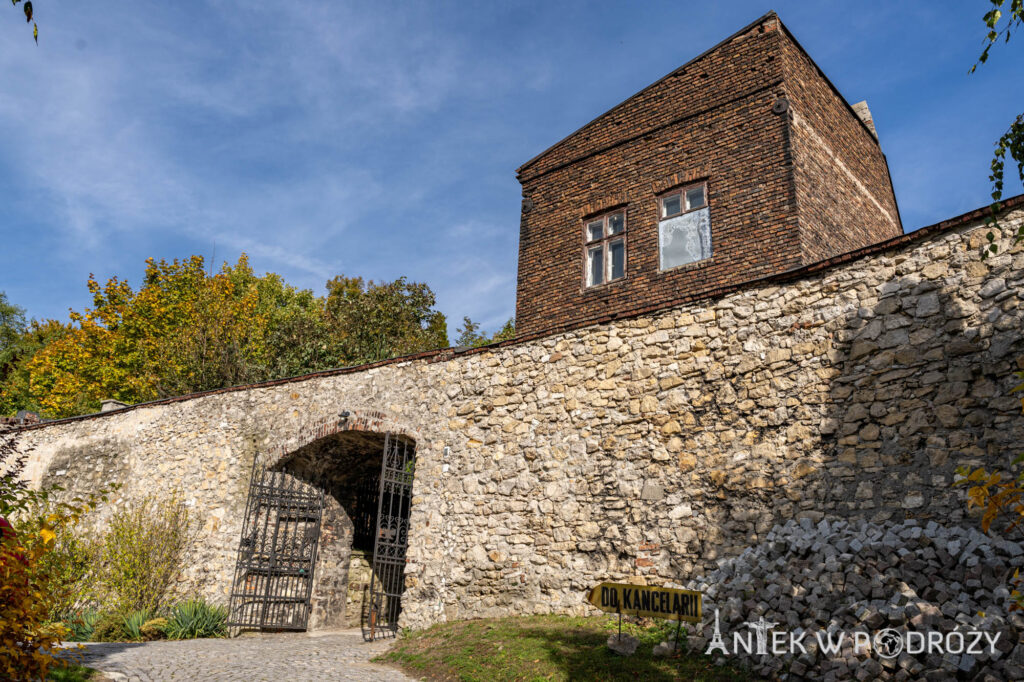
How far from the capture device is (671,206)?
39.7ft

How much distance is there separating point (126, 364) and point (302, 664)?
70.1ft

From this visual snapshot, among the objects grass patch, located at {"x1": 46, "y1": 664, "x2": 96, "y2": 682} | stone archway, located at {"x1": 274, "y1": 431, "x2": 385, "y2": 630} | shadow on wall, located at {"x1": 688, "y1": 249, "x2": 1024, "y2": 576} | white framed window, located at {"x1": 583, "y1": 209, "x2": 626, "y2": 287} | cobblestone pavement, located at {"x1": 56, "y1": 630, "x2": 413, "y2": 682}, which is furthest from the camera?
white framed window, located at {"x1": 583, "y1": 209, "x2": 626, "y2": 287}

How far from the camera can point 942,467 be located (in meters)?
6.04

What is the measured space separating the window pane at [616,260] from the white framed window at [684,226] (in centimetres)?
71

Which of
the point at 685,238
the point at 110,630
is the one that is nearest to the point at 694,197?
the point at 685,238

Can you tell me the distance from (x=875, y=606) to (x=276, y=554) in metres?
9.14

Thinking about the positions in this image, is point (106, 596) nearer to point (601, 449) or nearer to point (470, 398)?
point (470, 398)

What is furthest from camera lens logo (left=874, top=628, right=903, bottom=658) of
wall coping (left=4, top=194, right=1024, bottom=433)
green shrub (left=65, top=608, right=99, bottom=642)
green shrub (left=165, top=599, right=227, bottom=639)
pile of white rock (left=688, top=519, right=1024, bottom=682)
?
green shrub (left=65, top=608, right=99, bottom=642)

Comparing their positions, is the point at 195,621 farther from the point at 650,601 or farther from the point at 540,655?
the point at 650,601

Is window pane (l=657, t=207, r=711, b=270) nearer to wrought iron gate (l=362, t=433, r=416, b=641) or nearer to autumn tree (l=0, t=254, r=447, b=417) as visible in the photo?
wrought iron gate (l=362, t=433, r=416, b=641)

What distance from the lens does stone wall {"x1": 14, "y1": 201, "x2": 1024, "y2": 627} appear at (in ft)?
20.6

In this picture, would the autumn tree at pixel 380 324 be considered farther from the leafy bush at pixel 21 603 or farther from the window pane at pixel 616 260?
the leafy bush at pixel 21 603

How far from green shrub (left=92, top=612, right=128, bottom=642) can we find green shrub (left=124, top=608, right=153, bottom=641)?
0.08 metres

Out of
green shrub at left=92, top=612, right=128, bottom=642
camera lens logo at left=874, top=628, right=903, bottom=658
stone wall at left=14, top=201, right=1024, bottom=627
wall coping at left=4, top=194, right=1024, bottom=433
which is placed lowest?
green shrub at left=92, top=612, right=128, bottom=642
